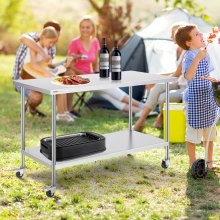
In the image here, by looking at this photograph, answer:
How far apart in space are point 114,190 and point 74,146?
1.48ft

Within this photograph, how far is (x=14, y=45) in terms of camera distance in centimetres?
1484

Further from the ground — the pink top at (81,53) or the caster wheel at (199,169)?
the pink top at (81,53)

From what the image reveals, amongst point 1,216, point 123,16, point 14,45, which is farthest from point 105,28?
point 1,216

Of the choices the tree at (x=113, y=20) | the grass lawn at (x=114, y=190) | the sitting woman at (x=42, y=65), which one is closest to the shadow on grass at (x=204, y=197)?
the grass lawn at (x=114, y=190)

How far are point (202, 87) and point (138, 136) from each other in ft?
2.83

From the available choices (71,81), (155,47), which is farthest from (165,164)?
(155,47)

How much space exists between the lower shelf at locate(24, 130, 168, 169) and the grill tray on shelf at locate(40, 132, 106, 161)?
0.15 ft

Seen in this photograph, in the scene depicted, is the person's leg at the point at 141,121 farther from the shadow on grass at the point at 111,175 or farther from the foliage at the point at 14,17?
the foliage at the point at 14,17

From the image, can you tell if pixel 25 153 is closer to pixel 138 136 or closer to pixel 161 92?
pixel 138 136

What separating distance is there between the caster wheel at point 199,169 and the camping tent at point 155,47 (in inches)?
124

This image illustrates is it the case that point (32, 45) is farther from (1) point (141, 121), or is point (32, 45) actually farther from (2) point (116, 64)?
(2) point (116, 64)

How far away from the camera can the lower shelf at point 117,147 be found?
15.2ft

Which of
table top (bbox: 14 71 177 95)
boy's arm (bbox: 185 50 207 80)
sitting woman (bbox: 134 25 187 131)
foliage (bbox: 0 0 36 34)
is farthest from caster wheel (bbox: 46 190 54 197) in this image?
foliage (bbox: 0 0 36 34)

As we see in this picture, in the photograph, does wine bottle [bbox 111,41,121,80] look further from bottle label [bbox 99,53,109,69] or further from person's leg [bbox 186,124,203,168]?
person's leg [bbox 186,124,203,168]
